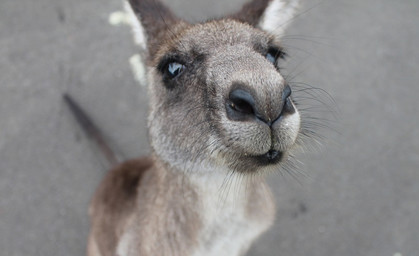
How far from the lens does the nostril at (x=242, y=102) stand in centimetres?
122

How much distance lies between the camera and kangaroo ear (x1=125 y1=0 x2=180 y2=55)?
6.51ft

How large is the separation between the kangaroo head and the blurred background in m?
1.14

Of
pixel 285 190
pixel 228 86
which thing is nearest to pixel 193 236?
pixel 228 86

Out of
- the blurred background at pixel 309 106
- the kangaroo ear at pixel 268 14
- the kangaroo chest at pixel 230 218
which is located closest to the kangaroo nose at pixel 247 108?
the kangaroo chest at pixel 230 218

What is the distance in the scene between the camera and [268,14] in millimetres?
1972

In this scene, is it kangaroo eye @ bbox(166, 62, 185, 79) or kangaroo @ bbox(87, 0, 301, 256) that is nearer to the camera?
kangaroo @ bbox(87, 0, 301, 256)

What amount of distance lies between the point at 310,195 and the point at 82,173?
1915 millimetres

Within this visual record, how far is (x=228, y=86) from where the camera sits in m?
1.32

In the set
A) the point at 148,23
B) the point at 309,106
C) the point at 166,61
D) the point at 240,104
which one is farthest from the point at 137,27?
the point at 309,106

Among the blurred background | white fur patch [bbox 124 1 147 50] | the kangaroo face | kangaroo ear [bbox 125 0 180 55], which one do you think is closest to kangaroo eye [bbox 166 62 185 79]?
the kangaroo face

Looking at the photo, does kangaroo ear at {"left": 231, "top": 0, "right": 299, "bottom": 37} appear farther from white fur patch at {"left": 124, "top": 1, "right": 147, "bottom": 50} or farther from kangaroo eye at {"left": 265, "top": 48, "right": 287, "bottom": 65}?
white fur patch at {"left": 124, "top": 1, "right": 147, "bottom": 50}

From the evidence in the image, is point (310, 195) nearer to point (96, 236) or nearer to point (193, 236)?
point (193, 236)

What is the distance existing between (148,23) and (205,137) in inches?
33.4

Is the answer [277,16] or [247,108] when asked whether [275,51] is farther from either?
[247,108]
